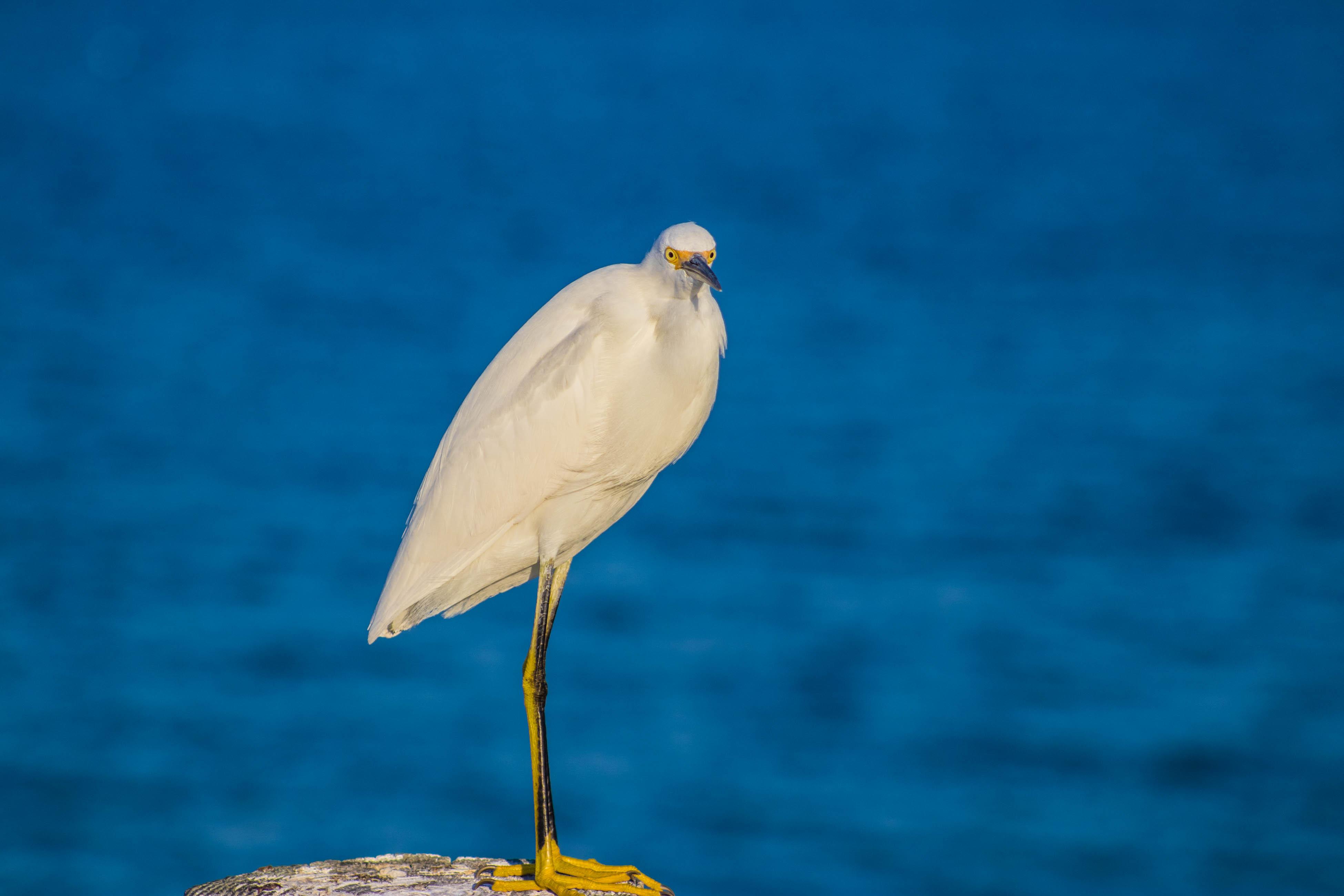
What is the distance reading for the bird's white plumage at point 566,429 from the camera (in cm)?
281

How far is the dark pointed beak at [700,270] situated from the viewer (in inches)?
104

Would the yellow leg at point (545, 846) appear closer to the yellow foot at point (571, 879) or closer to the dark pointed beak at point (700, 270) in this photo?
the yellow foot at point (571, 879)

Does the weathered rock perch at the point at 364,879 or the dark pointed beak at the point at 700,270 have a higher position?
the dark pointed beak at the point at 700,270

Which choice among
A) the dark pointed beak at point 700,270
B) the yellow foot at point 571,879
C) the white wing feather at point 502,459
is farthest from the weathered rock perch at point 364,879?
the dark pointed beak at point 700,270

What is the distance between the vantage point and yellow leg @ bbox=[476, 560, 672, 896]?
284 centimetres

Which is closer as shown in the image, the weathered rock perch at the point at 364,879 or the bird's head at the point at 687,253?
the bird's head at the point at 687,253

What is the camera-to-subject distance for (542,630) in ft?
10.0

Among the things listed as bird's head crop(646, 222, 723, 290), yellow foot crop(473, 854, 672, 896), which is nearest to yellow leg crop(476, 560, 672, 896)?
yellow foot crop(473, 854, 672, 896)

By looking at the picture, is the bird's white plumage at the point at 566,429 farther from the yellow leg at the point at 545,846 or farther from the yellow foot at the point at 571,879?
the yellow foot at the point at 571,879

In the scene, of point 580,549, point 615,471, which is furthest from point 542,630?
point 615,471

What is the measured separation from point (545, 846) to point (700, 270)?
146 centimetres

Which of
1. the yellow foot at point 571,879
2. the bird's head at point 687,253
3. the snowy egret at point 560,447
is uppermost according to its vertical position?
the bird's head at point 687,253

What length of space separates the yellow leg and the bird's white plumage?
13 cm

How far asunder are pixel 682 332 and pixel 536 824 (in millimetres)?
1280
